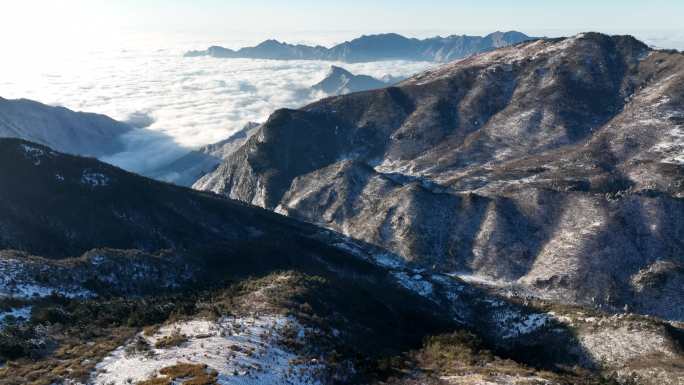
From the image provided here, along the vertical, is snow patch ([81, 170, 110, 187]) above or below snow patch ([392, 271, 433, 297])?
above

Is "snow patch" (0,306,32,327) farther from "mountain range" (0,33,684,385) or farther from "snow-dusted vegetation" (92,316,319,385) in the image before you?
"snow-dusted vegetation" (92,316,319,385)

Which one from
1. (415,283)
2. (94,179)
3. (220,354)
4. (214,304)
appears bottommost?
(415,283)

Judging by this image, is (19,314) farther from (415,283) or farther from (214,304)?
(415,283)

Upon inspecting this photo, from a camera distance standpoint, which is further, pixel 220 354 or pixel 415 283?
pixel 415 283

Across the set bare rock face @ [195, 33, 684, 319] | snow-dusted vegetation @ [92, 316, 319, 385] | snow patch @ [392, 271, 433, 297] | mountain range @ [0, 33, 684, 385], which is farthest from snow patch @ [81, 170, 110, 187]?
bare rock face @ [195, 33, 684, 319]

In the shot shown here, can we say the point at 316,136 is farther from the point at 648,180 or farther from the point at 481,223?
the point at 648,180

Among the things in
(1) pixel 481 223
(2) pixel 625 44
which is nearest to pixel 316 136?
(1) pixel 481 223

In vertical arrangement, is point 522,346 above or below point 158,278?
below

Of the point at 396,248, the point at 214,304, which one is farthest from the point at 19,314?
the point at 396,248

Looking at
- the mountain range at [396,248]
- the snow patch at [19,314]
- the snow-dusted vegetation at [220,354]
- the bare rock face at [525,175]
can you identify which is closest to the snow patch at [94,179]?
the mountain range at [396,248]
